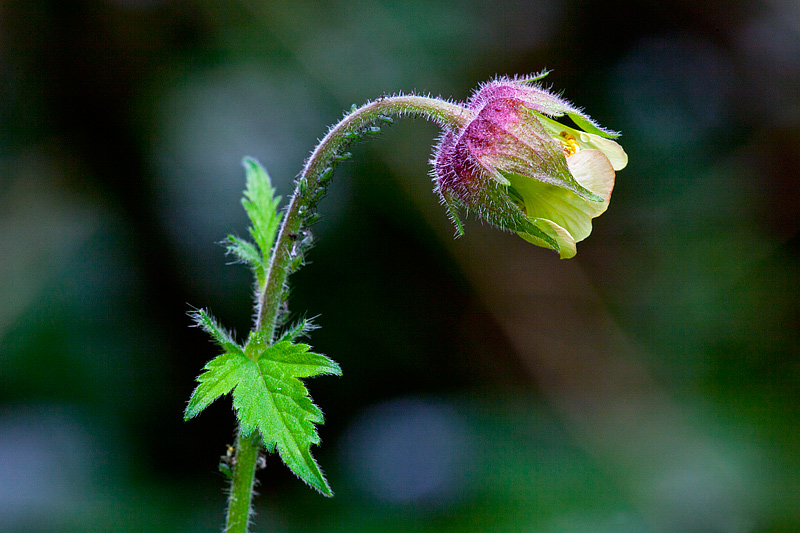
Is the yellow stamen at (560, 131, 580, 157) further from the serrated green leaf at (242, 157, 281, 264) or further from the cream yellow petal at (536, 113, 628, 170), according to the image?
the serrated green leaf at (242, 157, 281, 264)

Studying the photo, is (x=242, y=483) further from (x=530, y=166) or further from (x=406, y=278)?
(x=406, y=278)

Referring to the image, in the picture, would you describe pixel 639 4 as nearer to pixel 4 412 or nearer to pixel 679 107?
pixel 679 107

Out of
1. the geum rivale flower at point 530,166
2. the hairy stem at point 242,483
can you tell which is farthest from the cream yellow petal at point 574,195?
the hairy stem at point 242,483

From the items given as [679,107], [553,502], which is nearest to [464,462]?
[553,502]

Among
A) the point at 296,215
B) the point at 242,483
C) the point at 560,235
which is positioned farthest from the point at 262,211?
the point at 560,235

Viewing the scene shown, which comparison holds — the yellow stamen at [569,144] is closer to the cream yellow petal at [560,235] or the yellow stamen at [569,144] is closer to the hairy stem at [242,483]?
the cream yellow petal at [560,235]

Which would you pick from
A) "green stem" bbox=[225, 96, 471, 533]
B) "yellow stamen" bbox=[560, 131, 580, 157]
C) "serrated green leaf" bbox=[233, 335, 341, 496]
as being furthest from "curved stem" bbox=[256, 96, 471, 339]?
"yellow stamen" bbox=[560, 131, 580, 157]
